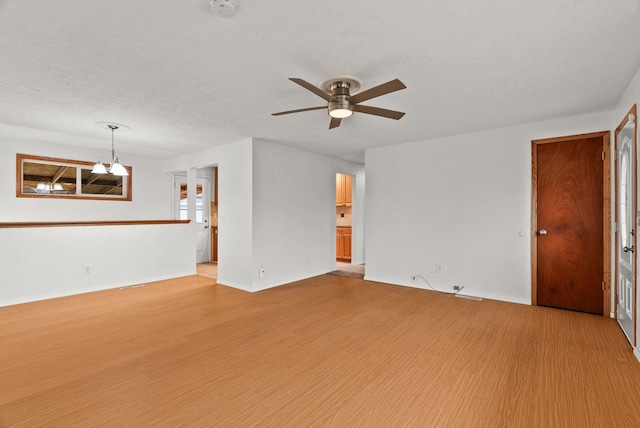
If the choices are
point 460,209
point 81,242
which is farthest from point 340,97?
point 81,242

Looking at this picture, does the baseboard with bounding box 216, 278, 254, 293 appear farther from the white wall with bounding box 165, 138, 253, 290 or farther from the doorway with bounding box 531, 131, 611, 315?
the doorway with bounding box 531, 131, 611, 315

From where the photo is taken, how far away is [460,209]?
4633 mm

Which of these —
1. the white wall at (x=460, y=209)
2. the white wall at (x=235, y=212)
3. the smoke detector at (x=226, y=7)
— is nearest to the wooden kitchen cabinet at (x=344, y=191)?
the white wall at (x=460, y=209)

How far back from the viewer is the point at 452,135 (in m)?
4.67

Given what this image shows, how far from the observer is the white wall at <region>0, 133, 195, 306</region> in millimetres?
4250

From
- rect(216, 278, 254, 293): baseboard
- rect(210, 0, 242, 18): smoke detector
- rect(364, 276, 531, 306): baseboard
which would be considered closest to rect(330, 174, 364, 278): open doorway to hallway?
rect(364, 276, 531, 306): baseboard

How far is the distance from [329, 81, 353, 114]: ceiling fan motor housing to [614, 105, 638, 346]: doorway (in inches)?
99.7

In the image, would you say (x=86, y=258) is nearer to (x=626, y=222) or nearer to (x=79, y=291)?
(x=79, y=291)

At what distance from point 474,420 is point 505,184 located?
11.1 ft

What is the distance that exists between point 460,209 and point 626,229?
71.3 inches

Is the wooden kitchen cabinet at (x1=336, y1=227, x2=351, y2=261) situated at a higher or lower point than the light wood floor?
higher

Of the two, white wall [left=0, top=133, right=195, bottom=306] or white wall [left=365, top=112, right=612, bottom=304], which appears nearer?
white wall [left=365, top=112, right=612, bottom=304]

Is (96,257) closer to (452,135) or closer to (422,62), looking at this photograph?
(422,62)

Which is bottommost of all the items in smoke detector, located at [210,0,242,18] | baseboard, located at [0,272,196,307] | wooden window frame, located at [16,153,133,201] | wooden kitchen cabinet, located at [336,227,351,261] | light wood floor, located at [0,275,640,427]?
light wood floor, located at [0,275,640,427]
